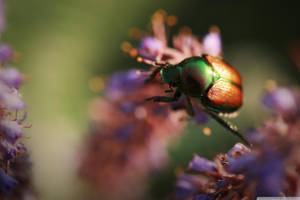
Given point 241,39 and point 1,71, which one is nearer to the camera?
point 1,71

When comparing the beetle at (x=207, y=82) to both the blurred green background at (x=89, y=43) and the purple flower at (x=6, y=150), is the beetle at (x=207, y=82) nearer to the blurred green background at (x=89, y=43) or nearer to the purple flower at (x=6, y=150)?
the purple flower at (x=6, y=150)

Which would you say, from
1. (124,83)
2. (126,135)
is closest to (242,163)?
(124,83)

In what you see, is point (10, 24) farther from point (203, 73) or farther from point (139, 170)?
point (203, 73)

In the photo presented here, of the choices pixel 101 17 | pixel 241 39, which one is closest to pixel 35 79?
pixel 101 17

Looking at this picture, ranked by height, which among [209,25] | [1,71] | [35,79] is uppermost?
[209,25]

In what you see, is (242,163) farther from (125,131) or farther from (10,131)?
(125,131)

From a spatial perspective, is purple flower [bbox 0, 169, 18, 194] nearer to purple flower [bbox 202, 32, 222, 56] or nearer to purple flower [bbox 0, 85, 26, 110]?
purple flower [bbox 0, 85, 26, 110]

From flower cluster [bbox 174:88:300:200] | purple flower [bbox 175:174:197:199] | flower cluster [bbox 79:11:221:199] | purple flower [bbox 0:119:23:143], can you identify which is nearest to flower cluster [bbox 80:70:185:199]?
flower cluster [bbox 79:11:221:199]
